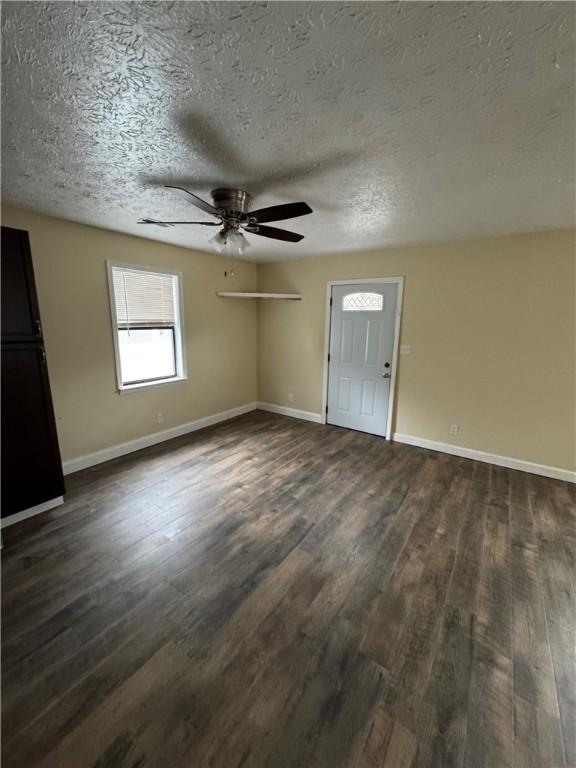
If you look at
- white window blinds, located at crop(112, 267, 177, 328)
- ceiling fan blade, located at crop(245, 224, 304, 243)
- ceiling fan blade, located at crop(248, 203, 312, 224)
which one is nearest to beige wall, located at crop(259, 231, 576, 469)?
ceiling fan blade, located at crop(245, 224, 304, 243)

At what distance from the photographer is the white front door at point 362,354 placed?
3.93m

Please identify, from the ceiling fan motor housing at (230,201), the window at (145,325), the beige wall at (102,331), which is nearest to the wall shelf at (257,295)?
the beige wall at (102,331)

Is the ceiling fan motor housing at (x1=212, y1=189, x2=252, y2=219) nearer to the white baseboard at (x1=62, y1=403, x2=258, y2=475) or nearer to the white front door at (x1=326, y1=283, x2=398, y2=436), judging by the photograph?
the white front door at (x1=326, y1=283, x2=398, y2=436)

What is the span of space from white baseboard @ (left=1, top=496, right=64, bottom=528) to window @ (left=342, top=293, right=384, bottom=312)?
3.78 meters

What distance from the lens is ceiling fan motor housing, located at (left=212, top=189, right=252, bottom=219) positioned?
2.04 meters

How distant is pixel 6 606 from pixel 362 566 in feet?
6.79

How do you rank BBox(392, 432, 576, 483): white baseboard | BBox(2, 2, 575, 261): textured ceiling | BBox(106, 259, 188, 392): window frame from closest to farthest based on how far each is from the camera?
1. BBox(2, 2, 575, 261): textured ceiling
2. BBox(392, 432, 576, 483): white baseboard
3. BBox(106, 259, 188, 392): window frame

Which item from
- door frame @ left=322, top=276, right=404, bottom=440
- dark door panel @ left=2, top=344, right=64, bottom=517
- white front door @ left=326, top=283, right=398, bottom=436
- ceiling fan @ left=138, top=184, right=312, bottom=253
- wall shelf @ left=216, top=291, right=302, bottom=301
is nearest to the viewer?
ceiling fan @ left=138, top=184, right=312, bottom=253

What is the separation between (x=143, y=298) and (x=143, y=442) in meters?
1.73

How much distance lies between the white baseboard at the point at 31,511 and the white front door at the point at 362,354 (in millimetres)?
3344

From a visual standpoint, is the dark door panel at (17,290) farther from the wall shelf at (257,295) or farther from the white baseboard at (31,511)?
the wall shelf at (257,295)

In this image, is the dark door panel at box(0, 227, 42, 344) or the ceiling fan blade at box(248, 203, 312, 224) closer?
the ceiling fan blade at box(248, 203, 312, 224)

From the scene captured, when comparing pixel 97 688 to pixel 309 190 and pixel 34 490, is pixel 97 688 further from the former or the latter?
pixel 309 190

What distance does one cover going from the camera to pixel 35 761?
1.09 meters
